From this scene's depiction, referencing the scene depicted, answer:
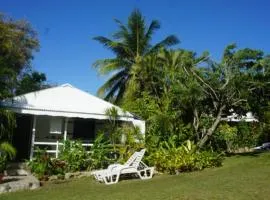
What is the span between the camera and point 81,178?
49.2 feet

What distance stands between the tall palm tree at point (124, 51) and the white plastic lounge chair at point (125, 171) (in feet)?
40.3

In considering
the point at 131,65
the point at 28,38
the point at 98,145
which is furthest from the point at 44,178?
the point at 28,38

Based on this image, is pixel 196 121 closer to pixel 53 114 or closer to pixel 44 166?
pixel 53 114

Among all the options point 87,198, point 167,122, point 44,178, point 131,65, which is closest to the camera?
point 87,198

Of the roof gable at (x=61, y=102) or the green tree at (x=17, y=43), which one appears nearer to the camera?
the roof gable at (x=61, y=102)

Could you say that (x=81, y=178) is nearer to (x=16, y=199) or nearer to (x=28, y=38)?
(x=16, y=199)

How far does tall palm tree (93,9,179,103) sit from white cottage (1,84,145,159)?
19.7ft

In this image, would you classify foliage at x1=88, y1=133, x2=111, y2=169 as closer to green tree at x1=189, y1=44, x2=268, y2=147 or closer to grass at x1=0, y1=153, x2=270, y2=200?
grass at x1=0, y1=153, x2=270, y2=200

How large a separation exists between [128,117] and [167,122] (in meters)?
2.02

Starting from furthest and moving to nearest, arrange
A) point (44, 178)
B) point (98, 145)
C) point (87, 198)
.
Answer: point (98, 145) → point (44, 178) → point (87, 198)

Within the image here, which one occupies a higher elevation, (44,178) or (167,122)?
(167,122)

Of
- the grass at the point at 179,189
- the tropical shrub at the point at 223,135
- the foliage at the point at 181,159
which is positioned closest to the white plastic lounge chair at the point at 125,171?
the grass at the point at 179,189

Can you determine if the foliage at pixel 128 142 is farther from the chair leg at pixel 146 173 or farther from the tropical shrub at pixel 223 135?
the tropical shrub at pixel 223 135

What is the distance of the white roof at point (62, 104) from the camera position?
15.9 m
